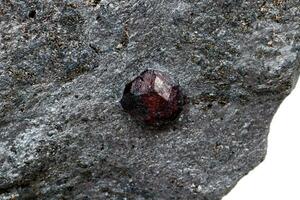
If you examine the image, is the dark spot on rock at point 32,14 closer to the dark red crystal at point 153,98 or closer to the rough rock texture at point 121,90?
the rough rock texture at point 121,90

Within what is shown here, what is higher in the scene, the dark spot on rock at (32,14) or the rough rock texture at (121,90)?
the dark spot on rock at (32,14)

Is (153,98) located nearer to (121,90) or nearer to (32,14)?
(121,90)

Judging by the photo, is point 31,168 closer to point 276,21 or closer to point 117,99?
point 117,99

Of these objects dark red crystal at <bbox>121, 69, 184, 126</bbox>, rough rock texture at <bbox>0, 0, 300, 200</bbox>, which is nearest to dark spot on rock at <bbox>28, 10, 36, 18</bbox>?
rough rock texture at <bbox>0, 0, 300, 200</bbox>

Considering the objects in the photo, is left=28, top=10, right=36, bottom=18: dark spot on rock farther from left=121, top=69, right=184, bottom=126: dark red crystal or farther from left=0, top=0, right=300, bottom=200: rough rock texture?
left=121, top=69, right=184, bottom=126: dark red crystal

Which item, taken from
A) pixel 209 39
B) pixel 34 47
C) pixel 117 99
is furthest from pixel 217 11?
pixel 34 47

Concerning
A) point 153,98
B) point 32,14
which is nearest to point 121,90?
point 153,98

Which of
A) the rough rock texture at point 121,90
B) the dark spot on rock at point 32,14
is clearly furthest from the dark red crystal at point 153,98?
the dark spot on rock at point 32,14
